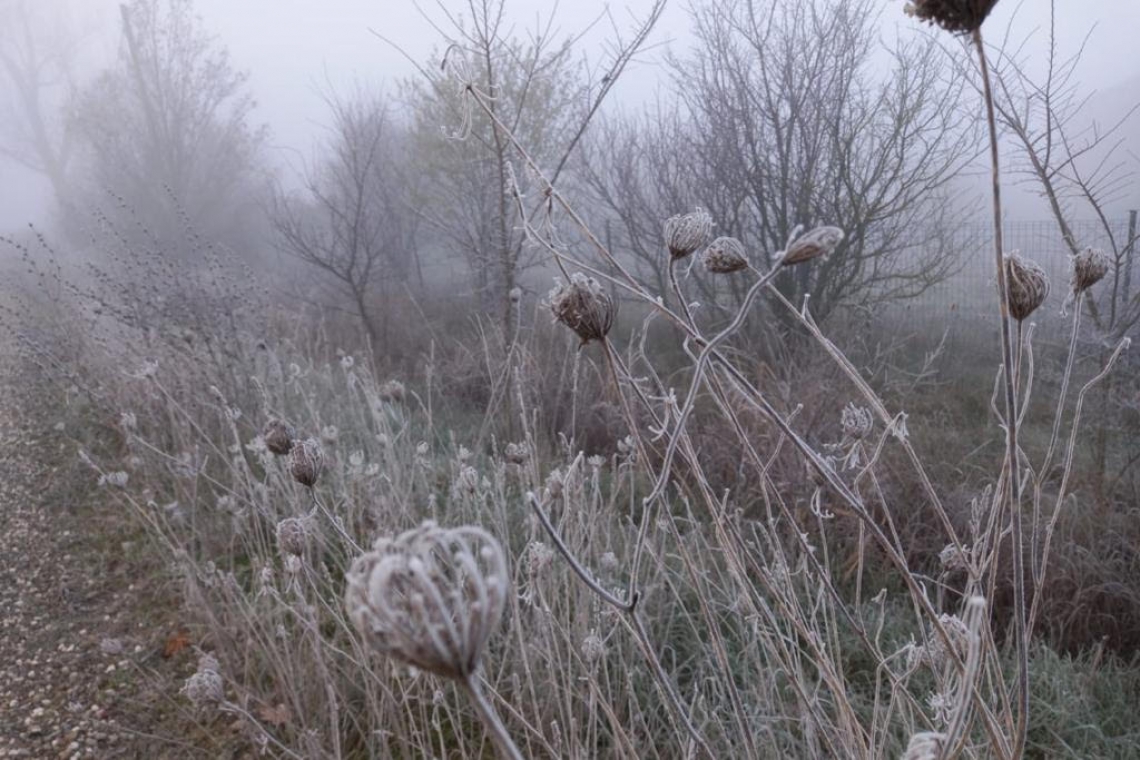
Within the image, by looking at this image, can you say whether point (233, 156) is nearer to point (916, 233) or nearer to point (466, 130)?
point (916, 233)

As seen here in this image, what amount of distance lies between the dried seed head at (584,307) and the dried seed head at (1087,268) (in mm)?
511

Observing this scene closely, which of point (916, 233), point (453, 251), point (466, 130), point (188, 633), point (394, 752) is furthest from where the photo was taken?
point (453, 251)

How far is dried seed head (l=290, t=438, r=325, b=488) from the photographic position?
104 cm

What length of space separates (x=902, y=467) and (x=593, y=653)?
3.03 m

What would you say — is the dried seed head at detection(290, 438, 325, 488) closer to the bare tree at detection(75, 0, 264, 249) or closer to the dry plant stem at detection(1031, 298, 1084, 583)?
the dry plant stem at detection(1031, 298, 1084, 583)

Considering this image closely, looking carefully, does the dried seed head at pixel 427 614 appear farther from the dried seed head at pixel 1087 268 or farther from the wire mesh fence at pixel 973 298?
the wire mesh fence at pixel 973 298

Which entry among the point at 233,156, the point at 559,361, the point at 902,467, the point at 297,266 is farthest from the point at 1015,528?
the point at 233,156

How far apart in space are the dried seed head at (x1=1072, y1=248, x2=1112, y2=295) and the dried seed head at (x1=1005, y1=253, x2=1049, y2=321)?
0.16 meters

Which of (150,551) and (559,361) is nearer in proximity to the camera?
(150,551)

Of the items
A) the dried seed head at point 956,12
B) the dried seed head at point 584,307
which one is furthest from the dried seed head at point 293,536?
the dried seed head at point 956,12

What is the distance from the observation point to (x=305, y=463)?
1051mm

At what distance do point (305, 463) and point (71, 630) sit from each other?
2.49m

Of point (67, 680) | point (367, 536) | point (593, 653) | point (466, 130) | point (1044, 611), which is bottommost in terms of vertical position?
point (67, 680)

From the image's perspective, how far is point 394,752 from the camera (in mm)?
2145
